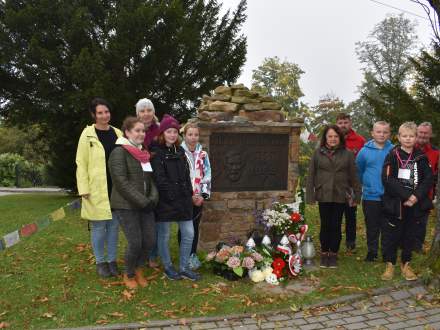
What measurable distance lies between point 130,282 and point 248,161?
2.00 m

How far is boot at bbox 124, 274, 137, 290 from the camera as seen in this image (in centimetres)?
441

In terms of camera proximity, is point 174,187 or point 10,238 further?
point 10,238

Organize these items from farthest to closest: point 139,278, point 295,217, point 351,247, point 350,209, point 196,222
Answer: point 351,247, point 350,209, point 295,217, point 196,222, point 139,278

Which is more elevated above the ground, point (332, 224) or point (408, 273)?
point (332, 224)

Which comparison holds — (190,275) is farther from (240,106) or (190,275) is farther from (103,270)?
(240,106)

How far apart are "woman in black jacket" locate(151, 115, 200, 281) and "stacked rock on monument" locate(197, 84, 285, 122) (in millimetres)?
940

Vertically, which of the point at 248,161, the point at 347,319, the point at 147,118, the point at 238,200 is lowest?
the point at 347,319

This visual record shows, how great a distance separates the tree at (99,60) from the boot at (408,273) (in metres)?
6.98

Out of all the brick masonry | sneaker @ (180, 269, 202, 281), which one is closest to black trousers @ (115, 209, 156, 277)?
sneaker @ (180, 269, 202, 281)

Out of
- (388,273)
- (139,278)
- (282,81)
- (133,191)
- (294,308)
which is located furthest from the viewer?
(282,81)

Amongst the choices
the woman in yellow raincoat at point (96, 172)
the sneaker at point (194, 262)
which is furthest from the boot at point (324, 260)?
the woman in yellow raincoat at point (96, 172)

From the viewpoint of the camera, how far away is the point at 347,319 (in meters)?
3.81

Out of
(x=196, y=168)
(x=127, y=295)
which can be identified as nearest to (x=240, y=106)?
(x=196, y=168)

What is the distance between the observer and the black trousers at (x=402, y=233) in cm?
467
